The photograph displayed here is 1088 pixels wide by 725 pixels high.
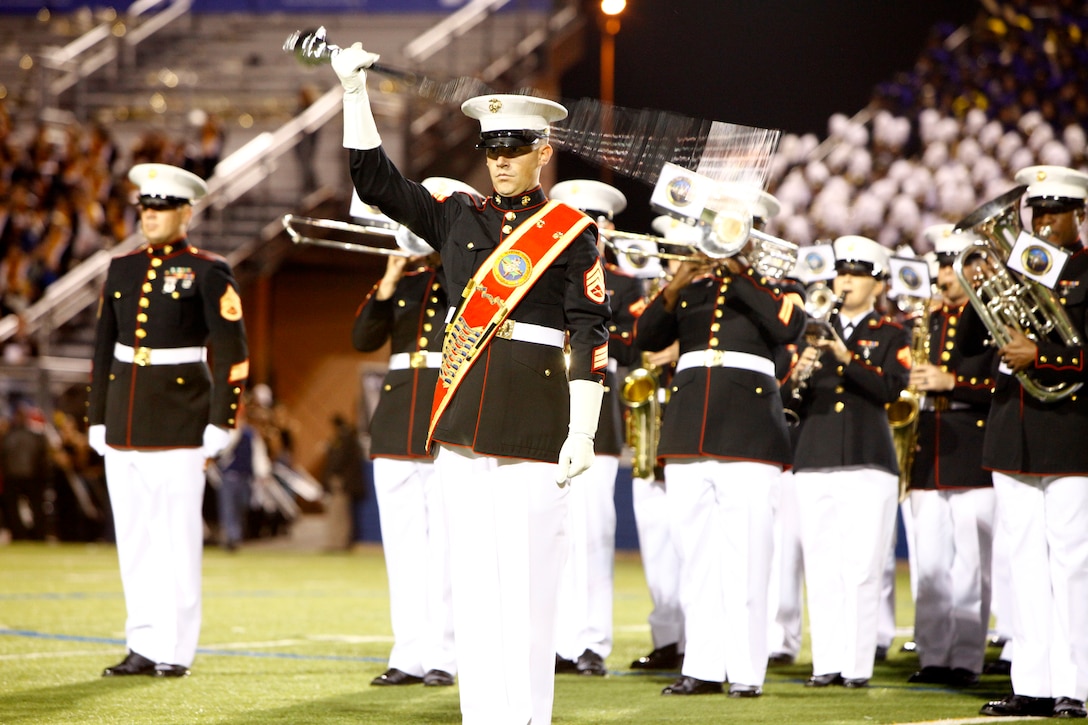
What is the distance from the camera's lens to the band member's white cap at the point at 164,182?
722cm

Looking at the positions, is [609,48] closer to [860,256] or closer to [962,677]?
[860,256]

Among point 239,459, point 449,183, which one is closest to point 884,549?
point 449,183

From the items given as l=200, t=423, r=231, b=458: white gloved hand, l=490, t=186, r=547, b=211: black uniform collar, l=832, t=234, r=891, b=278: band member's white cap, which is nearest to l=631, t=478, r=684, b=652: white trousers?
l=832, t=234, r=891, b=278: band member's white cap

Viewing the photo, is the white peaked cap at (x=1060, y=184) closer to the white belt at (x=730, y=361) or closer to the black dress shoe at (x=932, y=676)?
the white belt at (x=730, y=361)

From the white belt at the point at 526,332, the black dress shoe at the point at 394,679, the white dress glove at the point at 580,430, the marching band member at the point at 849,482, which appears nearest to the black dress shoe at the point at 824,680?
the marching band member at the point at 849,482

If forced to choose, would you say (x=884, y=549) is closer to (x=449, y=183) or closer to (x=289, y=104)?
(x=449, y=183)

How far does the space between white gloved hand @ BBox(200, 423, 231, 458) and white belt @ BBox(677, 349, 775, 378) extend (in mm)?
2303

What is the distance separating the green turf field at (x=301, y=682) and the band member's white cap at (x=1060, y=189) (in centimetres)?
218

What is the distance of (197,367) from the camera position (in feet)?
23.8

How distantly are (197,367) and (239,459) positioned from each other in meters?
10.7

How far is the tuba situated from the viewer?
20.1 feet

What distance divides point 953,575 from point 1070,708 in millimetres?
1680

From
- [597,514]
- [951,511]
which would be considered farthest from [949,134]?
[597,514]

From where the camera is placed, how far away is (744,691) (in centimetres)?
659
